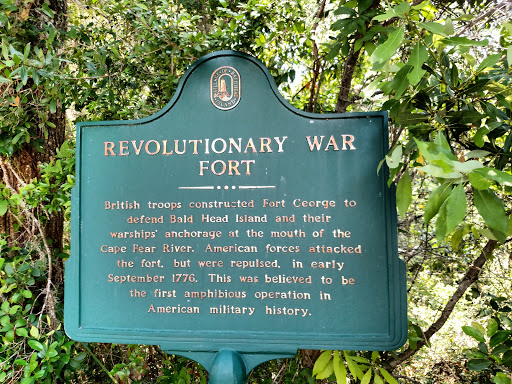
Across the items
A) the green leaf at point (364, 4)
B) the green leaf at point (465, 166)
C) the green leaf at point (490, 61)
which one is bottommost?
the green leaf at point (465, 166)

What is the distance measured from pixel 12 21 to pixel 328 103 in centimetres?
291

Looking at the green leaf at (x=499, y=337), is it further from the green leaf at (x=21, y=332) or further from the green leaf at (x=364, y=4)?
the green leaf at (x=21, y=332)

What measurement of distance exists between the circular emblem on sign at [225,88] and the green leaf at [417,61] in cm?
102

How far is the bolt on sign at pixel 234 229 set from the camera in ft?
7.22

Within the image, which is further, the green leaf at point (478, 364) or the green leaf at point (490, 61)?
the green leaf at point (478, 364)

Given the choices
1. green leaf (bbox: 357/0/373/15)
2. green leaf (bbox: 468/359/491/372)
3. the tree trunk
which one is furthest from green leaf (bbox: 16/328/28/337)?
green leaf (bbox: 357/0/373/15)

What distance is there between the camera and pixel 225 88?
2.38 m

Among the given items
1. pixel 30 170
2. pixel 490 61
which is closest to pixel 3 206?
pixel 30 170

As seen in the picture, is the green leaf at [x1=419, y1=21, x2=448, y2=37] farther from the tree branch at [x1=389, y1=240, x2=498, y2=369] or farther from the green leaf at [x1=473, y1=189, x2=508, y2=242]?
the tree branch at [x1=389, y1=240, x2=498, y2=369]

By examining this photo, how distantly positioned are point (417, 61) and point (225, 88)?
3.68 feet

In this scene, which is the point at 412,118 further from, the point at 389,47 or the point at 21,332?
the point at 21,332

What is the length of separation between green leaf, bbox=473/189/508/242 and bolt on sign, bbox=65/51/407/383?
0.63m

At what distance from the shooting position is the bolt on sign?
7.22 ft

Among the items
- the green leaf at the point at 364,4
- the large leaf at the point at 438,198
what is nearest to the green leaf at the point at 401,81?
the large leaf at the point at 438,198
